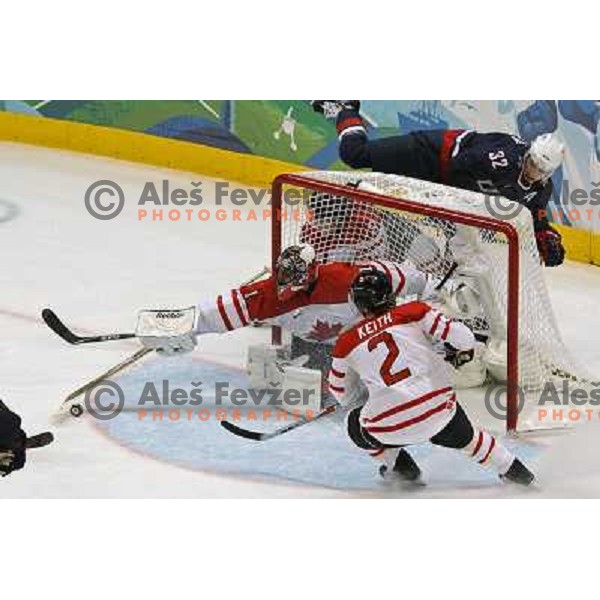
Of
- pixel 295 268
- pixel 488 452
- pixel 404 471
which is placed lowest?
pixel 404 471

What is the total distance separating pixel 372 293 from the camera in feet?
18.9

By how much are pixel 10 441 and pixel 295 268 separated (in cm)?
116

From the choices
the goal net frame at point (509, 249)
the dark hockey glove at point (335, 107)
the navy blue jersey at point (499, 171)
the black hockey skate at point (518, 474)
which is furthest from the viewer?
the dark hockey glove at point (335, 107)

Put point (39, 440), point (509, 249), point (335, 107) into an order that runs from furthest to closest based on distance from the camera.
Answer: point (335, 107) < point (509, 249) < point (39, 440)

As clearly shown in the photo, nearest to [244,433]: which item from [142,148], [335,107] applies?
[335,107]

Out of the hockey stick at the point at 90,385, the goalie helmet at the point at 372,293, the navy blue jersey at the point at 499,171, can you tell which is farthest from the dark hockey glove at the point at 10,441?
the navy blue jersey at the point at 499,171

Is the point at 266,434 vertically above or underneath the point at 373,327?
underneath

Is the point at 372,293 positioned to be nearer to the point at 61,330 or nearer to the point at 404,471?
the point at 404,471

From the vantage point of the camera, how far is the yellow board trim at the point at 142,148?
8938 millimetres

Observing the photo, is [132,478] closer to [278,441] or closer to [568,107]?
[278,441]

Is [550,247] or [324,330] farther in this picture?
[550,247]

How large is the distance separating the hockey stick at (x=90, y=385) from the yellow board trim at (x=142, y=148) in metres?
2.17

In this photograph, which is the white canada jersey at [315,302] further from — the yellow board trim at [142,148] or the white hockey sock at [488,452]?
the yellow board trim at [142,148]

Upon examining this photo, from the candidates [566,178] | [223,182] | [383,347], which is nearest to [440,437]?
[383,347]
